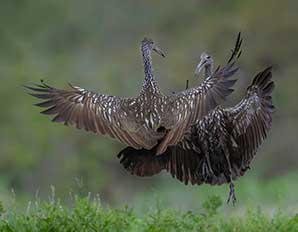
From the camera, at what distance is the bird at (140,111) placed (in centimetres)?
1072

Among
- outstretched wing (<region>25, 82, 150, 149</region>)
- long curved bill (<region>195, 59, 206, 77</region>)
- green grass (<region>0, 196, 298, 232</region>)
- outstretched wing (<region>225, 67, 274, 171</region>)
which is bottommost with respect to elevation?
green grass (<region>0, 196, 298, 232</region>)

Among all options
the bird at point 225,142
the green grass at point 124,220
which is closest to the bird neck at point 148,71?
the bird at point 225,142

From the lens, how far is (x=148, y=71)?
1180 cm

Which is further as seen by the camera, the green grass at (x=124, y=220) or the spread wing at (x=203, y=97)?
the spread wing at (x=203, y=97)

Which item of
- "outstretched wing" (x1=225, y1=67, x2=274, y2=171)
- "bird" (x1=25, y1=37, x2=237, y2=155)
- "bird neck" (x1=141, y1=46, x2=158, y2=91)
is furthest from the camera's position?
"outstretched wing" (x1=225, y1=67, x2=274, y2=171)

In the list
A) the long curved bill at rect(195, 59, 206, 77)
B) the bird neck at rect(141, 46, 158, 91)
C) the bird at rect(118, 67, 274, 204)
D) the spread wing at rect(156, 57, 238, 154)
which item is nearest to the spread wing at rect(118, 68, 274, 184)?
the bird at rect(118, 67, 274, 204)

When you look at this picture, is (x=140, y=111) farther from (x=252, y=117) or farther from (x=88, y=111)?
(x=252, y=117)

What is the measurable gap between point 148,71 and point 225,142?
1.11 m

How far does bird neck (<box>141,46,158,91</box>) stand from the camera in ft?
37.8

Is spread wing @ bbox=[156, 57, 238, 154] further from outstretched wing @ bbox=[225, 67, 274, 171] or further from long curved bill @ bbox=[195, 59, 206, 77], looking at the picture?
long curved bill @ bbox=[195, 59, 206, 77]

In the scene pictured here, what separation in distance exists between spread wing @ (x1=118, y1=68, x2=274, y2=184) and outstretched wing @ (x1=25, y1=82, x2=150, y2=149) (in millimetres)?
1152

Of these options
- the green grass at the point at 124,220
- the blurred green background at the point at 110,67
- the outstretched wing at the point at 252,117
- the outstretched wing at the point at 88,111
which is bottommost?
the green grass at the point at 124,220

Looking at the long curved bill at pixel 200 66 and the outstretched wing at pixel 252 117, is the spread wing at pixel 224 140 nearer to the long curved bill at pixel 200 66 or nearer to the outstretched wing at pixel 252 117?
the outstretched wing at pixel 252 117

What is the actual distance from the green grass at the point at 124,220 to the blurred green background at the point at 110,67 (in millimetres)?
14305
